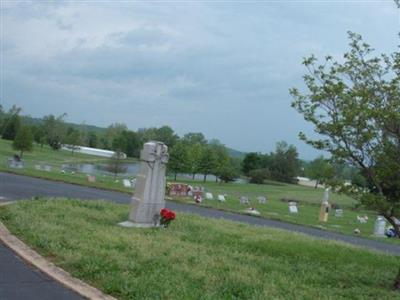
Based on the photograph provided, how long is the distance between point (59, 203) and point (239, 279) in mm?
7762

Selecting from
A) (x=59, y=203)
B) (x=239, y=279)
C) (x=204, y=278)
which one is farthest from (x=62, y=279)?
(x=59, y=203)

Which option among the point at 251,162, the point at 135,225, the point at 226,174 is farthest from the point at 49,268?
the point at 251,162

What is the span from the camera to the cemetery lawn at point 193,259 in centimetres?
708

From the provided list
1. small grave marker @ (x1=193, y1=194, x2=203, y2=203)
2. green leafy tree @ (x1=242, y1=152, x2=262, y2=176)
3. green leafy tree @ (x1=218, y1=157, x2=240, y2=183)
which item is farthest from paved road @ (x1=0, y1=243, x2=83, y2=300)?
green leafy tree @ (x1=242, y1=152, x2=262, y2=176)

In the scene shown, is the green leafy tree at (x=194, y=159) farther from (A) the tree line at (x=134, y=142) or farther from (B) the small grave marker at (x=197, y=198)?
(B) the small grave marker at (x=197, y=198)

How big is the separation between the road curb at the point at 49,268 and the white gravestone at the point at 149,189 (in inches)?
137

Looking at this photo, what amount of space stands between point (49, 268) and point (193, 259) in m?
2.27

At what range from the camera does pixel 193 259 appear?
28.9ft

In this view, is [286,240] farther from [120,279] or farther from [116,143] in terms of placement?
[116,143]

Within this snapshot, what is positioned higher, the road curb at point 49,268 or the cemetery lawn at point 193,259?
the cemetery lawn at point 193,259

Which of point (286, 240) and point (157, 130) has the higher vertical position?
point (157, 130)

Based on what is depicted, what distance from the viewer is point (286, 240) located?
40.7 ft

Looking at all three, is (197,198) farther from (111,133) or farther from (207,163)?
(111,133)

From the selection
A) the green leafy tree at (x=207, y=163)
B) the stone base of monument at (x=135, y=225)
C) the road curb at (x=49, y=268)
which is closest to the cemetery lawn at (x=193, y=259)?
the road curb at (x=49, y=268)
